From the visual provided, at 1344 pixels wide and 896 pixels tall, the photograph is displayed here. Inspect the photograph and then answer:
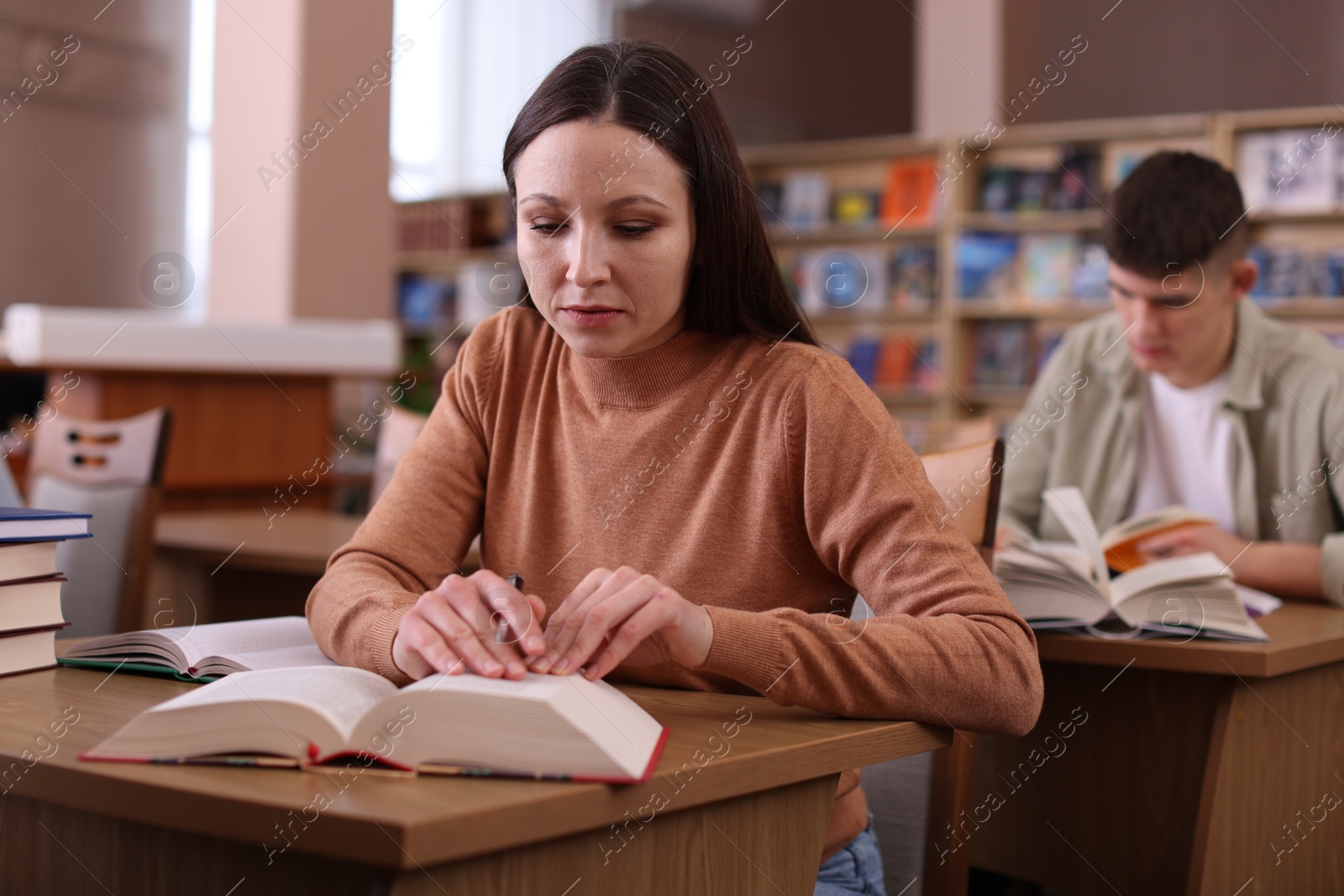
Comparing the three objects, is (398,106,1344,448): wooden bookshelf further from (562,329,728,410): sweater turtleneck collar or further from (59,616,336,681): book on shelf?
(59,616,336,681): book on shelf

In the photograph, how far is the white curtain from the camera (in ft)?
22.3

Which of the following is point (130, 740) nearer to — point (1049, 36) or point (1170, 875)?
point (1170, 875)

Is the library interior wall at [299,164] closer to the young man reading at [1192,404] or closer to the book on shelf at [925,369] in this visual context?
the book on shelf at [925,369]

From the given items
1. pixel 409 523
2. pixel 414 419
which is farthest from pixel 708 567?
pixel 414 419

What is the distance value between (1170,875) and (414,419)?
1.99m

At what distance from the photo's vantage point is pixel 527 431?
4.58 feet

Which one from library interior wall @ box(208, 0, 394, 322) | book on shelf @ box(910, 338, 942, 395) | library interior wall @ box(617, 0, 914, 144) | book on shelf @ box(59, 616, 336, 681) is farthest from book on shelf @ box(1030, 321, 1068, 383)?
book on shelf @ box(59, 616, 336, 681)

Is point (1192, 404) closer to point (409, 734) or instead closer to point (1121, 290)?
point (1121, 290)

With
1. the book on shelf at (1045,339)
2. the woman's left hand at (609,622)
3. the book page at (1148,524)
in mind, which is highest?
the book on shelf at (1045,339)

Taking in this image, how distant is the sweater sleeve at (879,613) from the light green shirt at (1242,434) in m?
1.14

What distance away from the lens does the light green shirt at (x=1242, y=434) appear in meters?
2.25

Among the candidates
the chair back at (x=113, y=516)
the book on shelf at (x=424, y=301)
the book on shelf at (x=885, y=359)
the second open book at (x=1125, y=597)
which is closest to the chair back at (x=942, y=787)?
the second open book at (x=1125, y=597)

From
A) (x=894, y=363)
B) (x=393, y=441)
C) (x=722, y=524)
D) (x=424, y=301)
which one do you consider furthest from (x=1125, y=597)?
(x=424, y=301)

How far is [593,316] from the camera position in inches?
47.9
